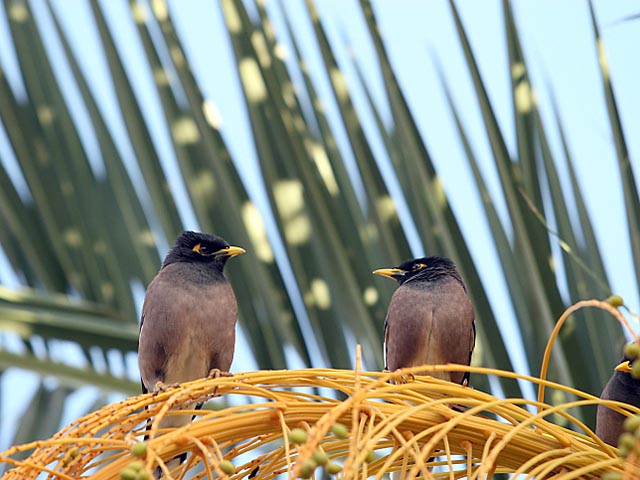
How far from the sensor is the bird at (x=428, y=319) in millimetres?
2840

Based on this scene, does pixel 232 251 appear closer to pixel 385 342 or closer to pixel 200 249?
pixel 200 249

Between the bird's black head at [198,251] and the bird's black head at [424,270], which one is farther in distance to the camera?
the bird's black head at [198,251]

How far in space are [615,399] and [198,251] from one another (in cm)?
118

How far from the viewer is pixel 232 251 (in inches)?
113

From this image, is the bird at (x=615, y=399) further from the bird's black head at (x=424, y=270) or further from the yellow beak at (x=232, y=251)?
the yellow beak at (x=232, y=251)

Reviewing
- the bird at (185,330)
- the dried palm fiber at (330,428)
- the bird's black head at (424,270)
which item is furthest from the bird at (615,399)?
the bird at (185,330)

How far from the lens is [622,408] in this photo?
1.66 meters

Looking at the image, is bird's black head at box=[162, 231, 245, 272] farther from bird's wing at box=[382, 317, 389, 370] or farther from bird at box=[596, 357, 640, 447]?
bird at box=[596, 357, 640, 447]

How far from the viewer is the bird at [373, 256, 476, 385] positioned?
2840 millimetres

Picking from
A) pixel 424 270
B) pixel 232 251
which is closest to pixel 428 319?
pixel 424 270

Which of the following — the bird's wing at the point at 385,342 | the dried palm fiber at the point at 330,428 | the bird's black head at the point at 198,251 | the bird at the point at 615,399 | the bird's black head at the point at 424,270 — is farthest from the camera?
the bird's black head at the point at 198,251

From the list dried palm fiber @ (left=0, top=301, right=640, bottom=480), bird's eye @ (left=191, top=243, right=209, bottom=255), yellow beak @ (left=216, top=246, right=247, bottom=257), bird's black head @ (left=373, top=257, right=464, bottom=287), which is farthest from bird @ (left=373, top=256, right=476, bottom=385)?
dried palm fiber @ (left=0, top=301, right=640, bottom=480)

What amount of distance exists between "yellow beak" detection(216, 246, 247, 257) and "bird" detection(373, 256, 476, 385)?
1.25 feet

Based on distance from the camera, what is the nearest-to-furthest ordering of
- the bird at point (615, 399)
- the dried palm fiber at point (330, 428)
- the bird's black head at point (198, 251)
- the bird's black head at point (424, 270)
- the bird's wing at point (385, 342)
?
1. the dried palm fiber at point (330, 428)
2. the bird at point (615, 399)
3. the bird's wing at point (385, 342)
4. the bird's black head at point (424, 270)
5. the bird's black head at point (198, 251)
